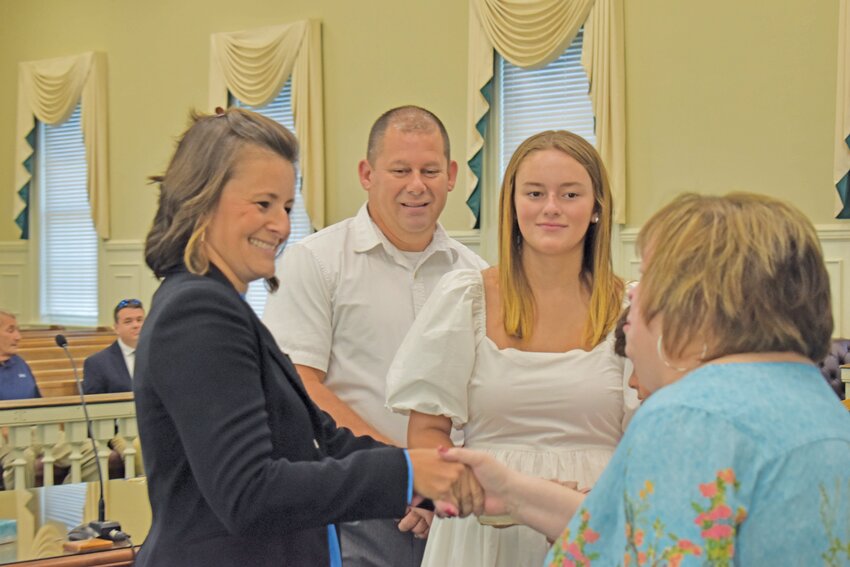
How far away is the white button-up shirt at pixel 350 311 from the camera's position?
9.86ft

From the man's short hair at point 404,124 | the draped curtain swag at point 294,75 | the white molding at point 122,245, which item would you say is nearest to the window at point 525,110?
the draped curtain swag at point 294,75

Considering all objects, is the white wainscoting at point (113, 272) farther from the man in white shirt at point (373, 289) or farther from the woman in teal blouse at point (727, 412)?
the woman in teal blouse at point (727, 412)

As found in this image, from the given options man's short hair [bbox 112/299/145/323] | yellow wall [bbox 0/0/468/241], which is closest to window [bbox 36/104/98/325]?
yellow wall [bbox 0/0/468/241]

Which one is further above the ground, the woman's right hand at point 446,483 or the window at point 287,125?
the window at point 287,125

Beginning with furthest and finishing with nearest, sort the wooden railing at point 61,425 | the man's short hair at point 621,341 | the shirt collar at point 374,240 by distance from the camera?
the wooden railing at point 61,425 < the shirt collar at point 374,240 < the man's short hair at point 621,341

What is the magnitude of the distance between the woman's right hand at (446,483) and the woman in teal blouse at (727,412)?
0.44m

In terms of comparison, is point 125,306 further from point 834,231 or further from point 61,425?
point 834,231

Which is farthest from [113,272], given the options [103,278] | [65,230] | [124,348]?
[124,348]

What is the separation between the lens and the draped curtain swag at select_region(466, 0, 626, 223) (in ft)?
27.6

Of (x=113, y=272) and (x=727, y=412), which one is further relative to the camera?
(x=113, y=272)

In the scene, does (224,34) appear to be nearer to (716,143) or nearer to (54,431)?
(716,143)

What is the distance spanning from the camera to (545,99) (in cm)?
917

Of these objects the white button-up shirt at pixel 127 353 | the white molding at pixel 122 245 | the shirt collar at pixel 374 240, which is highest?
the white molding at pixel 122 245

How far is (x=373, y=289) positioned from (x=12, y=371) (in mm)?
4834
